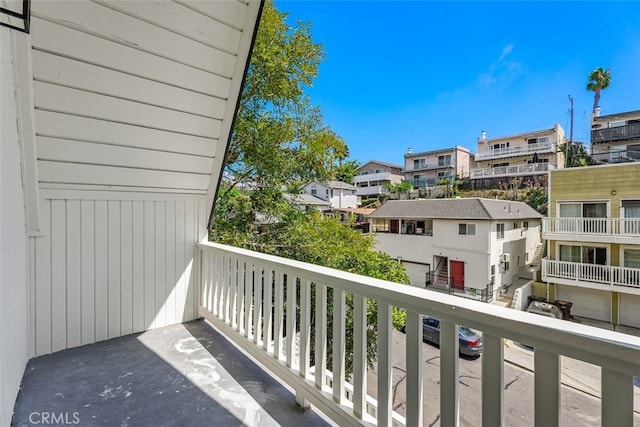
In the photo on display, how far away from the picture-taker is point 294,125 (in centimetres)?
441

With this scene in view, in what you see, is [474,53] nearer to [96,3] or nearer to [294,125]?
[294,125]

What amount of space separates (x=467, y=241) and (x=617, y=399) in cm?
173

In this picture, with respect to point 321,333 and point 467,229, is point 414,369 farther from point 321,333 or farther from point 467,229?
point 467,229

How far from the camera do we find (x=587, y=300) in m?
1.74

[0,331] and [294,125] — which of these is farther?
[294,125]

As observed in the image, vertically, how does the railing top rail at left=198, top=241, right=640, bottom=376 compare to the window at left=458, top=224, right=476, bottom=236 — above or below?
below

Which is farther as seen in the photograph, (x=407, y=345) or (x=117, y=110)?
(x=117, y=110)

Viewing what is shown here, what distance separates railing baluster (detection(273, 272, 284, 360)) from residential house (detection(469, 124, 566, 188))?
1.64 meters

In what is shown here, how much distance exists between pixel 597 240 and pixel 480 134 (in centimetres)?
172

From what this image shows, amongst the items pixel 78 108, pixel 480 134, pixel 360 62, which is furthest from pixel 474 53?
pixel 78 108

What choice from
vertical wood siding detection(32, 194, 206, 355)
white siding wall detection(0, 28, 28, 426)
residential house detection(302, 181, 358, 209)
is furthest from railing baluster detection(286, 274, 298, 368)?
residential house detection(302, 181, 358, 209)

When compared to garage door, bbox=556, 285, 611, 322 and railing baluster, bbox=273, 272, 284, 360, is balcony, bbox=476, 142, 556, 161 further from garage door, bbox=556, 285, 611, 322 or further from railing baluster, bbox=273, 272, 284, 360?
railing baluster, bbox=273, 272, 284, 360

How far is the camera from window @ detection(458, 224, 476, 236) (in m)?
2.33

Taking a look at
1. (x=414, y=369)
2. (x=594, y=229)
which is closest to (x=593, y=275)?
(x=594, y=229)
